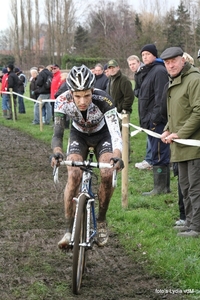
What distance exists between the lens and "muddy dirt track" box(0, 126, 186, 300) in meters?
5.07

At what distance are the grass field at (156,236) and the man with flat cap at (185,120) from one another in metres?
0.41

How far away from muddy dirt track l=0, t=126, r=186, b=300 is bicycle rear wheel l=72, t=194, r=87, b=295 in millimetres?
148

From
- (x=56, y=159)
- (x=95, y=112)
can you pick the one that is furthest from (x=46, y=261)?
(x=95, y=112)

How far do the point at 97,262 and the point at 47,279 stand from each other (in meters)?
0.77

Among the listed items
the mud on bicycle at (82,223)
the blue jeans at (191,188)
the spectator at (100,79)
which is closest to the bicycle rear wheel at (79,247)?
the mud on bicycle at (82,223)

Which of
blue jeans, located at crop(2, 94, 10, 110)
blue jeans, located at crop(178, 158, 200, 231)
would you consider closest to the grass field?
blue jeans, located at crop(178, 158, 200, 231)

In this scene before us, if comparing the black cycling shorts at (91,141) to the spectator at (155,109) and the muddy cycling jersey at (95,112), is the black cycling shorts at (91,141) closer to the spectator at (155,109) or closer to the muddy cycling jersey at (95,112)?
the muddy cycling jersey at (95,112)

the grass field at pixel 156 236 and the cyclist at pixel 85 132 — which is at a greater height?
the cyclist at pixel 85 132

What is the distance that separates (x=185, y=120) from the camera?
21.4 ft

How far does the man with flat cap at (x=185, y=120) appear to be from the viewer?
631 centimetres

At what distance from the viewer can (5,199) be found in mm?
8977

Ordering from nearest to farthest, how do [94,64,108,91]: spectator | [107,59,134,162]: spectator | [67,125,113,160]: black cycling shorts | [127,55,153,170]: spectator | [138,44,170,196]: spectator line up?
[67,125,113,160]: black cycling shorts < [138,44,170,196]: spectator < [127,55,153,170]: spectator < [107,59,134,162]: spectator < [94,64,108,91]: spectator

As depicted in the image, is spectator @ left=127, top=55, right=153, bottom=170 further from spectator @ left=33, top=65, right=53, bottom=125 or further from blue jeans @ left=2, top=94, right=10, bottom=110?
blue jeans @ left=2, top=94, right=10, bottom=110

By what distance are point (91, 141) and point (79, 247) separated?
1.50 meters
